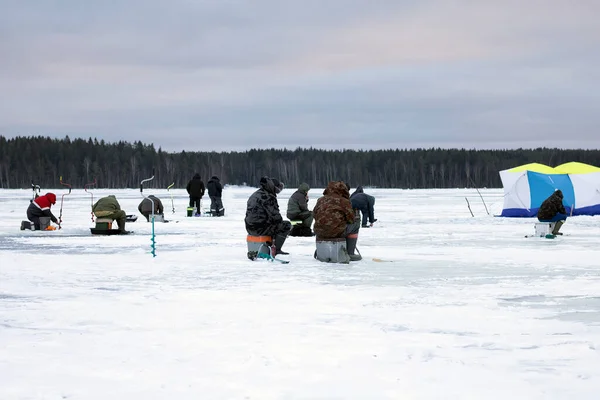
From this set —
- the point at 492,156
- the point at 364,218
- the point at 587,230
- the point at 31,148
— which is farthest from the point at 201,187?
the point at 492,156

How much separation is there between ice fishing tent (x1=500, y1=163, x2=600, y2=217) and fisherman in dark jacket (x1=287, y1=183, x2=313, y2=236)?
13271mm

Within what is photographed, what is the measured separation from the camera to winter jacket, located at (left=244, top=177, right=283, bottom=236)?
48.3ft

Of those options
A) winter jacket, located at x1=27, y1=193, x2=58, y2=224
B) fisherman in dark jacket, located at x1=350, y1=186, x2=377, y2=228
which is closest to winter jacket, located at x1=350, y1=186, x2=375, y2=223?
fisherman in dark jacket, located at x1=350, y1=186, x2=377, y2=228

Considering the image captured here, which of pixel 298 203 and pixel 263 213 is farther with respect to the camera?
pixel 298 203

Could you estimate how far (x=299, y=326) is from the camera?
8156mm

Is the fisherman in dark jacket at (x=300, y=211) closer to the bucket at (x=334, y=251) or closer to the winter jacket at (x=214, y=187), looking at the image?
the bucket at (x=334, y=251)

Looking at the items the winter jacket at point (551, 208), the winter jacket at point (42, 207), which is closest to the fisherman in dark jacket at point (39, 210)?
the winter jacket at point (42, 207)

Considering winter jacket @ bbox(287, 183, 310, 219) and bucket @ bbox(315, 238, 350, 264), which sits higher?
winter jacket @ bbox(287, 183, 310, 219)

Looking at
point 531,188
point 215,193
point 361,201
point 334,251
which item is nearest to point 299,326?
point 334,251

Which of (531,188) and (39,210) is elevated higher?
(531,188)

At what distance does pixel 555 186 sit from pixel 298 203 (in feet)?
48.9

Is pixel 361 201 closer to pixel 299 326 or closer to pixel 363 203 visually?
pixel 363 203

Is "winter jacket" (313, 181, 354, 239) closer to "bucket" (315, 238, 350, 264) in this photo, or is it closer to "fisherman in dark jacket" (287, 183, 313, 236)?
"bucket" (315, 238, 350, 264)

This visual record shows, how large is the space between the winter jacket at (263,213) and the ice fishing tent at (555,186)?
19210 millimetres
